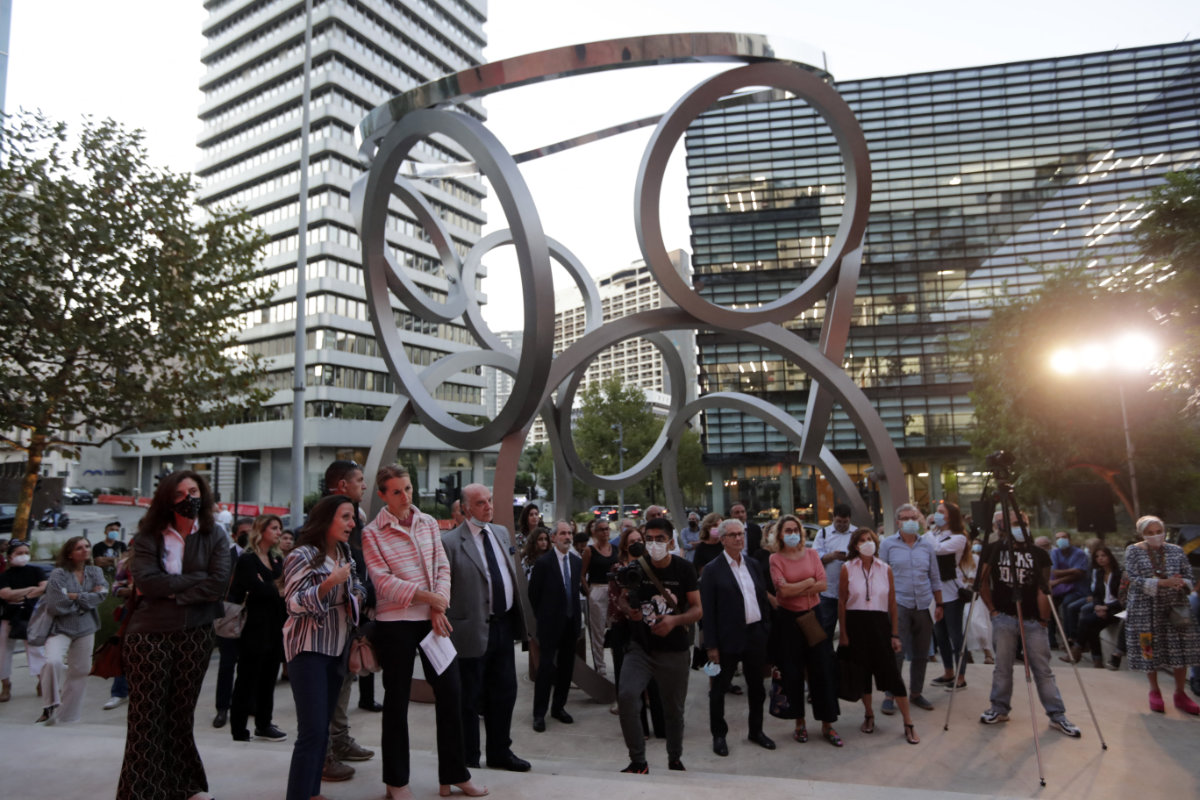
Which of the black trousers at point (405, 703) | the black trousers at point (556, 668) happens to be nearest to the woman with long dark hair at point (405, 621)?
the black trousers at point (405, 703)

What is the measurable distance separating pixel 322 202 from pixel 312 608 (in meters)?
50.6

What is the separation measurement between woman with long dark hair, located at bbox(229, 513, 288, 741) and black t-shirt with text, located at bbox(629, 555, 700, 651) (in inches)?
114

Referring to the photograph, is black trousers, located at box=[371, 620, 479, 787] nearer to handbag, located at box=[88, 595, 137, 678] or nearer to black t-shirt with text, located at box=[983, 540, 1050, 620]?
handbag, located at box=[88, 595, 137, 678]

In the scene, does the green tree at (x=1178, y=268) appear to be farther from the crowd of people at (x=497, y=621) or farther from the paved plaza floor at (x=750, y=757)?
the paved plaza floor at (x=750, y=757)

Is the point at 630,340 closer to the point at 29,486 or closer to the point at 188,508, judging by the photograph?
the point at 29,486

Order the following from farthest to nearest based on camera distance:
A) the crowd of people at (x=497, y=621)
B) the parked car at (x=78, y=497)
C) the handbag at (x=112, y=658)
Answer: the parked car at (x=78, y=497) < the handbag at (x=112, y=658) < the crowd of people at (x=497, y=621)

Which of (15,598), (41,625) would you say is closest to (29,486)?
(15,598)

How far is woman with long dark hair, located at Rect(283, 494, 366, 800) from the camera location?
359 cm

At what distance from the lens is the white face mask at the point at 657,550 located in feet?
17.7

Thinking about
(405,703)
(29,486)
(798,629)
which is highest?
(29,486)

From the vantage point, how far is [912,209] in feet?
130

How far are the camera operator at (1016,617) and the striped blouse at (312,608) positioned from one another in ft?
16.8

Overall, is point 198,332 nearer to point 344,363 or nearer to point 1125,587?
point 1125,587

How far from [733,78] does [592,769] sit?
25.6ft
